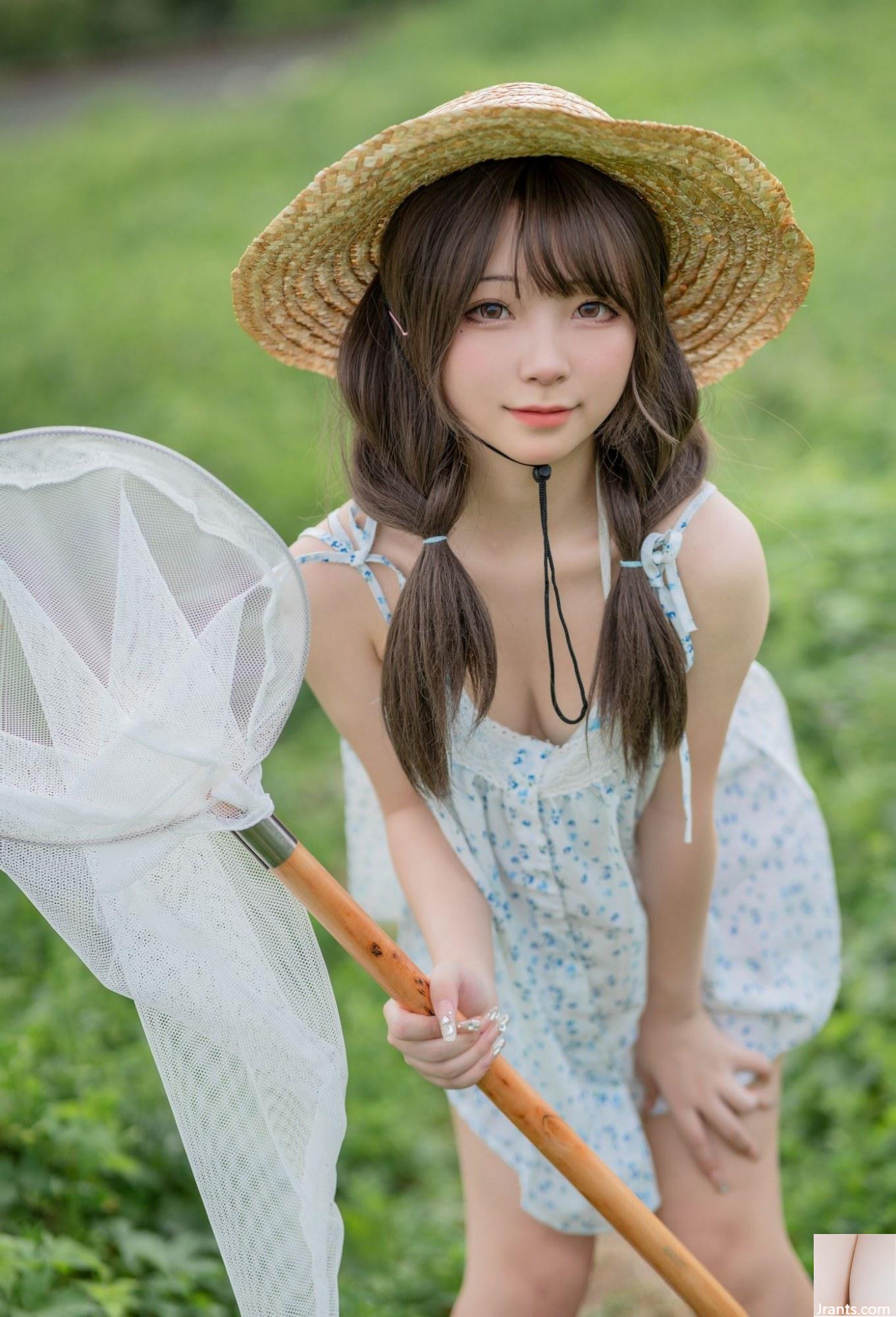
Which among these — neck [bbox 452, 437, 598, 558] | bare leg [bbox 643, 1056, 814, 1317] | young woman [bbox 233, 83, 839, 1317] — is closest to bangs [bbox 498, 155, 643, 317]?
young woman [bbox 233, 83, 839, 1317]

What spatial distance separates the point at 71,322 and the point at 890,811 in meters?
5.70

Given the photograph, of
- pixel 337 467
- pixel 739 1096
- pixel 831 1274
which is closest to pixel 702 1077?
pixel 739 1096

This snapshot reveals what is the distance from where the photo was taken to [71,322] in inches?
299

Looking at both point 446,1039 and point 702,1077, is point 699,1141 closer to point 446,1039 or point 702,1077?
point 702,1077

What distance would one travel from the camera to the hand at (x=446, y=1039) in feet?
5.72

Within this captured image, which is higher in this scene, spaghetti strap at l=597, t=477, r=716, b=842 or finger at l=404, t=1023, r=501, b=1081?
spaghetti strap at l=597, t=477, r=716, b=842

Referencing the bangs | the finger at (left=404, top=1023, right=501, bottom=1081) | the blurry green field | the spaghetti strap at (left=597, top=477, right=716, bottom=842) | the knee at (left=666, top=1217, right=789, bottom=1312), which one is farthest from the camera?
the blurry green field

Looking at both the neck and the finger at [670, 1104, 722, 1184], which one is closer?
the neck

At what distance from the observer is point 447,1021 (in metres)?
1.73

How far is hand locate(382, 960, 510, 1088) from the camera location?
5.72ft

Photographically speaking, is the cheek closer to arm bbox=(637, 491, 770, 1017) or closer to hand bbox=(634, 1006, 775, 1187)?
arm bbox=(637, 491, 770, 1017)

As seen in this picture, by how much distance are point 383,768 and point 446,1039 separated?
48 cm

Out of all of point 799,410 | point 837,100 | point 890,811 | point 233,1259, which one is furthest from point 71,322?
point 233,1259

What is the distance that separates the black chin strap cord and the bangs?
0.23 meters
